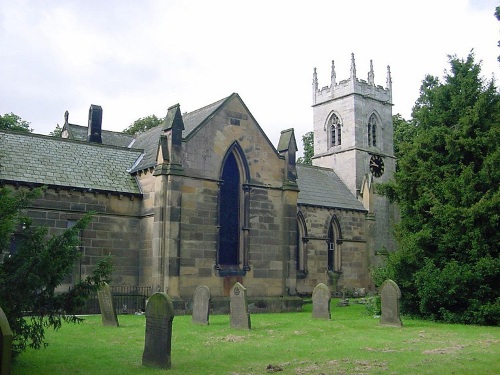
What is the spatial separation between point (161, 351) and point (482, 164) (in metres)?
15.2

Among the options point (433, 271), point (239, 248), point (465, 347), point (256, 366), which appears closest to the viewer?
point (256, 366)

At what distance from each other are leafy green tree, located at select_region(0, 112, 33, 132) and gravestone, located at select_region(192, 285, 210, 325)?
31.4 metres

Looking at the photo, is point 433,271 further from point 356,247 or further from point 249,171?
point 356,247

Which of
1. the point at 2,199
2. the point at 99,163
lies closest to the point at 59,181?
the point at 99,163

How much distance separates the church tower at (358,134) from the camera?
47013mm

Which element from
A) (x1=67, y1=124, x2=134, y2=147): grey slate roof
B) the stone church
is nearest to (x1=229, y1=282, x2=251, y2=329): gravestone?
the stone church

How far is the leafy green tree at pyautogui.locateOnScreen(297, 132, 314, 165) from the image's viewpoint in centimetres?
6809

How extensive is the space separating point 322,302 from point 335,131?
3129 centimetres

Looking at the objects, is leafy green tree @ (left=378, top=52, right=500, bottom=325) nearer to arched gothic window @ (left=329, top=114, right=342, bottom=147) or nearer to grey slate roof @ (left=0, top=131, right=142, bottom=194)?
grey slate roof @ (left=0, top=131, right=142, bottom=194)

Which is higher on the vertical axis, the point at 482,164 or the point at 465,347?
the point at 482,164

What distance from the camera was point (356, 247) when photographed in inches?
1635

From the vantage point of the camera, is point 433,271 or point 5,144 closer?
point 433,271

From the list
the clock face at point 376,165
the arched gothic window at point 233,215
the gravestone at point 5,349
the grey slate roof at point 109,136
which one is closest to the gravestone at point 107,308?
the arched gothic window at point 233,215

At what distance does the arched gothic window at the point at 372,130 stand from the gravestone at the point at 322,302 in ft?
101
